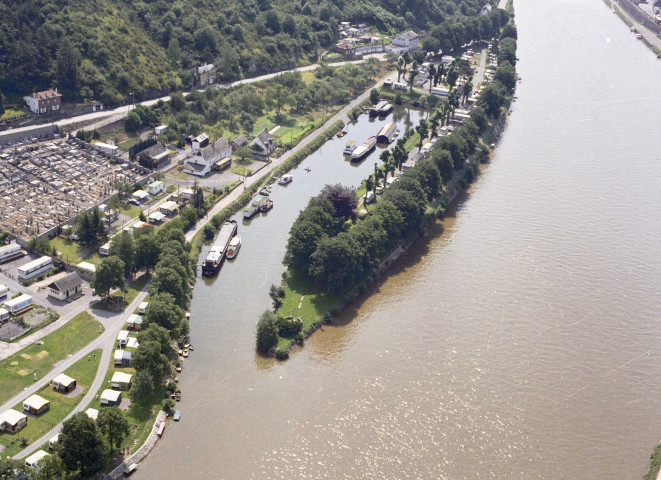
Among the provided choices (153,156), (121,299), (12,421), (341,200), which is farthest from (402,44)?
(12,421)

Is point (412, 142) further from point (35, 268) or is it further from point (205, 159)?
point (35, 268)

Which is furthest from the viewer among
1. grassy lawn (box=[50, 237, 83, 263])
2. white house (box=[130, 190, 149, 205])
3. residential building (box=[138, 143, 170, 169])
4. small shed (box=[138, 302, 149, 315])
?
residential building (box=[138, 143, 170, 169])

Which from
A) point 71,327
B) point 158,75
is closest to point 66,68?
point 158,75

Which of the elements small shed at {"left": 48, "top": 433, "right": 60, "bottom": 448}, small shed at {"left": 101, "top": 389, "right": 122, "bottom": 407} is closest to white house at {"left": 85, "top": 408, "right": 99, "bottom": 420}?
small shed at {"left": 101, "top": 389, "right": 122, "bottom": 407}

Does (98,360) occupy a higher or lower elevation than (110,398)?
lower

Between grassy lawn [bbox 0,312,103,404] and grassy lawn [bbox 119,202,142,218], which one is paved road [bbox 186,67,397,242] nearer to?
grassy lawn [bbox 119,202,142,218]

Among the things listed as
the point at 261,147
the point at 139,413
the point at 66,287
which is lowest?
the point at 139,413
